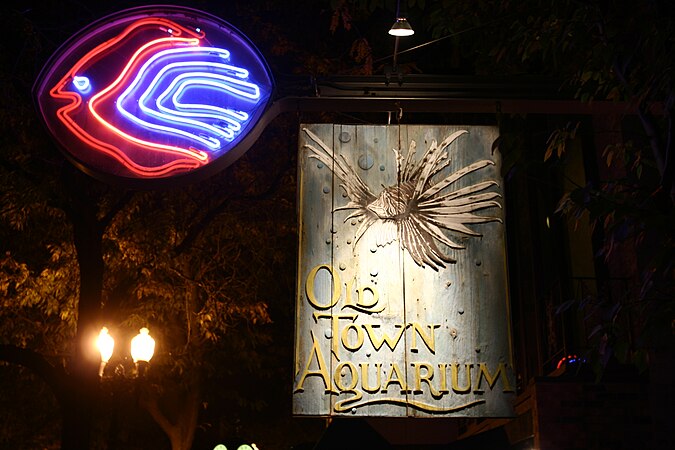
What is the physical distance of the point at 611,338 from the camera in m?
4.27

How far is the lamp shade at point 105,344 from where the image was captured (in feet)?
37.2

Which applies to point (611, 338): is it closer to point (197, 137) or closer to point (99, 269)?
point (197, 137)

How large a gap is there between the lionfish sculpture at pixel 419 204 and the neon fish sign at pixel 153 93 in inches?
26.0

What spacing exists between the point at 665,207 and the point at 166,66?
3090mm

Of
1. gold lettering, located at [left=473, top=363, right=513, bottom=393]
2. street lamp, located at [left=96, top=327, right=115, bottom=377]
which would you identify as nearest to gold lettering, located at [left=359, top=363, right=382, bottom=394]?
gold lettering, located at [left=473, top=363, right=513, bottom=393]

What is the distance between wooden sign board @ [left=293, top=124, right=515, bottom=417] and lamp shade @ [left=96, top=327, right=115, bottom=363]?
7.37 m

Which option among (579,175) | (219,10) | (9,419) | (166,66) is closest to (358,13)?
(219,10)

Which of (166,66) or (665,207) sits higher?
(166,66)

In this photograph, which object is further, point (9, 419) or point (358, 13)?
point (9, 419)

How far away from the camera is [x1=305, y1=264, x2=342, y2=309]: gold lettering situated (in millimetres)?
4531

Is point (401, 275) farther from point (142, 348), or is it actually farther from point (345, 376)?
point (142, 348)

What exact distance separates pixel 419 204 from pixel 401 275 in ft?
1.61

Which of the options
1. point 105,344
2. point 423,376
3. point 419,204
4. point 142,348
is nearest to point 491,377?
point 423,376

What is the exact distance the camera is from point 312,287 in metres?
4.57
